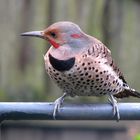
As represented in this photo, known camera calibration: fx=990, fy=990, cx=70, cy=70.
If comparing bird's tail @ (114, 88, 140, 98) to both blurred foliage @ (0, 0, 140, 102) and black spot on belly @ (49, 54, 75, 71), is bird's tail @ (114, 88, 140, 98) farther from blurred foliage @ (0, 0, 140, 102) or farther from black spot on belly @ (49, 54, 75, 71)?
blurred foliage @ (0, 0, 140, 102)

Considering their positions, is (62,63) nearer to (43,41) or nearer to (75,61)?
(75,61)

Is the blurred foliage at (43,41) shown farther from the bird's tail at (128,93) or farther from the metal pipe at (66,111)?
the metal pipe at (66,111)

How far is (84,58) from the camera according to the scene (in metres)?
5.20

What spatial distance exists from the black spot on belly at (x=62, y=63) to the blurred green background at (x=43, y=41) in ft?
7.35

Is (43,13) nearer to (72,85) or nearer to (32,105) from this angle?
(72,85)

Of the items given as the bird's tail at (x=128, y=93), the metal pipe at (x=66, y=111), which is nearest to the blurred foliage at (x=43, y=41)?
the bird's tail at (x=128, y=93)

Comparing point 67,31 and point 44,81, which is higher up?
point 67,31

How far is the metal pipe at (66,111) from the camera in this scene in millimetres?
4496

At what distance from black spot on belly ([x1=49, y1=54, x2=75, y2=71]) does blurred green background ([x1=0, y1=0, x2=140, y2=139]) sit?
2.24 m

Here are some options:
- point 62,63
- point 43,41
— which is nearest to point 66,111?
point 62,63

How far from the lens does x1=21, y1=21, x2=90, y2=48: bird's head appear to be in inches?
200

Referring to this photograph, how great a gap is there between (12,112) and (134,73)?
3.25 m

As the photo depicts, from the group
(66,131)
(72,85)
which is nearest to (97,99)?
(66,131)

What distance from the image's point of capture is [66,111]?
15.3 ft
